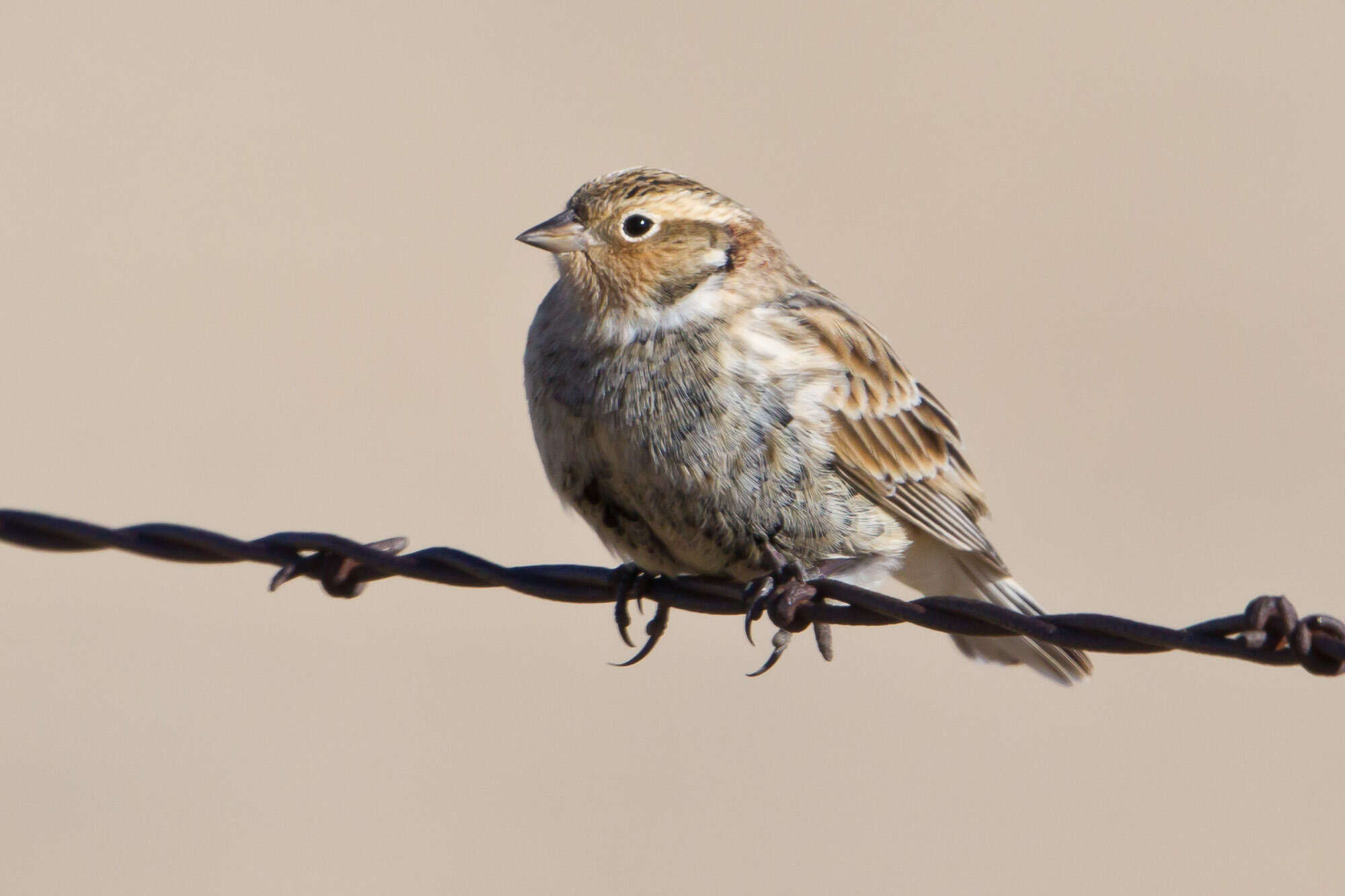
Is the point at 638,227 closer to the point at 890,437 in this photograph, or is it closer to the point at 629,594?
the point at 890,437

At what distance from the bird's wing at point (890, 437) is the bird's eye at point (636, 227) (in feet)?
1.77

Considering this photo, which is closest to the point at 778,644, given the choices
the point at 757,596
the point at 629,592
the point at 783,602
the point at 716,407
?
the point at 629,592

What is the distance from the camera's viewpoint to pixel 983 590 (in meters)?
5.95

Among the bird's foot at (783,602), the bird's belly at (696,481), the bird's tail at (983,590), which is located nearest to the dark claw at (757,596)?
the bird's foot at (783,602)

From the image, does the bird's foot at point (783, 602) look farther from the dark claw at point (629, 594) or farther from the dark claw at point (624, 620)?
the dark claw at point (624, 620)

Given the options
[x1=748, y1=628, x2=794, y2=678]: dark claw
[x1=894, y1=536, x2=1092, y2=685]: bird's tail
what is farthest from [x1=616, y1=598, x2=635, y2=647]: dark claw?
[x1=894, y1=536, x2=1092, y2=685]: bird's tail

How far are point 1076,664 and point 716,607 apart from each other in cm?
211

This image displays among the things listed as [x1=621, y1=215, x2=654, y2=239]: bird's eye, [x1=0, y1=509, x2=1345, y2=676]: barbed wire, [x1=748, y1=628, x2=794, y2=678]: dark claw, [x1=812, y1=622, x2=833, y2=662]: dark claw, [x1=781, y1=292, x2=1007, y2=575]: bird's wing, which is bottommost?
[x1=0, y1=509, x2=1345, y2=676]: barbed wire

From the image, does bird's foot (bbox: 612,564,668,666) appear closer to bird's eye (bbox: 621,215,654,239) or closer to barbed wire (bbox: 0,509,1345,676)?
barbed wire (bbox: 0,509,1345,676)

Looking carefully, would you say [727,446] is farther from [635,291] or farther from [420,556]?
[420,556]

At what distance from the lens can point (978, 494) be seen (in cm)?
598

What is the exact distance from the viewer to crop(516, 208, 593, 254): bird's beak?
5168 millimetres

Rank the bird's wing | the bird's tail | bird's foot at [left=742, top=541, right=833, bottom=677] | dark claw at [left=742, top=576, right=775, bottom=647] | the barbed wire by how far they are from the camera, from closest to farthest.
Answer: the barbed wire < bird's foot at [left=742, top=541, right=833, bottom=677] < dark claw at [left=742, top=576, right=775, bottom=647] < the bird's wing < the bird's tail

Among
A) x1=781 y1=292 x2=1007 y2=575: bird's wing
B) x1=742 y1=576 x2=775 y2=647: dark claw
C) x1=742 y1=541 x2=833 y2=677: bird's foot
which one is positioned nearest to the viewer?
x1=742 y1=541 x2=833 y2=677: bird's foot
